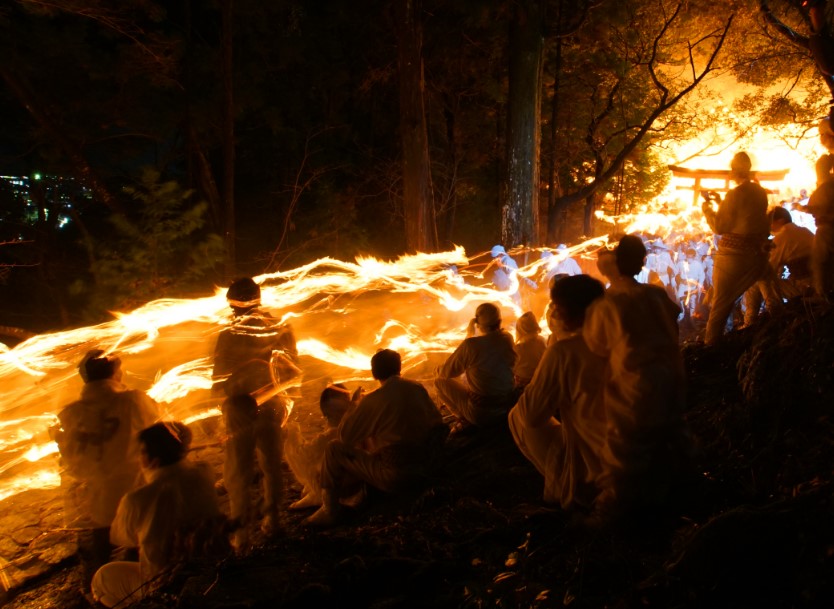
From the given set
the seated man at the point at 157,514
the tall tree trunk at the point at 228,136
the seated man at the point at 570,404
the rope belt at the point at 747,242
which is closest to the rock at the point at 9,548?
the seated man at the point at 157,514

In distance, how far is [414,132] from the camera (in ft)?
44.5

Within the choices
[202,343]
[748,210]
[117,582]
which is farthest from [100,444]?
[748,210]

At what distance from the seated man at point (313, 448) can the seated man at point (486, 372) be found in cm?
133

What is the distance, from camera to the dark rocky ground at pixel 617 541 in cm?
290

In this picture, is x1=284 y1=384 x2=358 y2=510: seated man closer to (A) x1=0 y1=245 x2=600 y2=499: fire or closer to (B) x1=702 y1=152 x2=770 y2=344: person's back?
(A) x1=0 y1=245 x2=600 y2=499: fire

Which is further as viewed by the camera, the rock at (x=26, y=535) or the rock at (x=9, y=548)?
the rock at (x=26, y=535)

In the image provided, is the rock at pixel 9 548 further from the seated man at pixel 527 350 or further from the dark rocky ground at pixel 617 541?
the seated man at pixel 527 350

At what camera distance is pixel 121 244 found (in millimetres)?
11312

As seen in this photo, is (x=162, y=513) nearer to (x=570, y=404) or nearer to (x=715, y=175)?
(x=570, y=404)

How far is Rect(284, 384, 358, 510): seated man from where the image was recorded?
5859 mm

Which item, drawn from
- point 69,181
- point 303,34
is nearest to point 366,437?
point 69,181

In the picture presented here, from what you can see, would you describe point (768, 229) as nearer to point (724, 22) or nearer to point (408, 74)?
point (408, 74)

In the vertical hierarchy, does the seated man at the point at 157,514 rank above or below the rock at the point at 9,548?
above

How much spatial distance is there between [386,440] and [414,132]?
9797 mm
